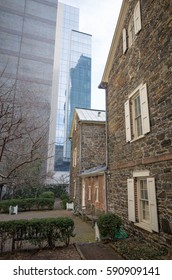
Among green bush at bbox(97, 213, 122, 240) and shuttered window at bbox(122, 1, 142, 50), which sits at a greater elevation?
shuttered window at bbox(122, 1, 142, 50)

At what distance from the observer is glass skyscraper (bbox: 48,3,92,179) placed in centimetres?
4006

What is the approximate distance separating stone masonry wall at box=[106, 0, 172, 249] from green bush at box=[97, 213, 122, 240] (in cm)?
55

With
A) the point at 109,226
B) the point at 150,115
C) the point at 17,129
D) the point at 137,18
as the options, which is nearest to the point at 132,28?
the point at 137,18

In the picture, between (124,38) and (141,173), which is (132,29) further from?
(141,173)

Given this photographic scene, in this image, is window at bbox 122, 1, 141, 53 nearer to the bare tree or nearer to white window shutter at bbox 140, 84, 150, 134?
white window shutter at bbox 140, 84, 150, 134

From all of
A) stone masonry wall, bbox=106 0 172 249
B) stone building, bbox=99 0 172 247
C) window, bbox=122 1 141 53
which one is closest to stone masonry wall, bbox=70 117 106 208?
stone building, bbox=99 0 172 247

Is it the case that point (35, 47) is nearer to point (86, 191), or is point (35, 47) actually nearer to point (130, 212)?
point (86, 191)

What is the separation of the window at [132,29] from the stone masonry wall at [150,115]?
Result: 239 millimetres

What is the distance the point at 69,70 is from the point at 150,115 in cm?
4926

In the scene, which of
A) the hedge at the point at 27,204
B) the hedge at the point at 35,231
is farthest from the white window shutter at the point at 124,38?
the hedge at the point at 27,204

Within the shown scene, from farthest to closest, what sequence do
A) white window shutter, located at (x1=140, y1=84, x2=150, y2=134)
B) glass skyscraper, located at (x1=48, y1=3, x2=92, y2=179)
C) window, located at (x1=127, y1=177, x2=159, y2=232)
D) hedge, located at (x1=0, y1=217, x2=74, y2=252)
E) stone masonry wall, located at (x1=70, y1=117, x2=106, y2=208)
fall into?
glass skyscraper, located at (x1=48, y1=3, x2=92, y2=179) < stone masonry wall, located at (x1=70, y1=117, x2=106, y2=208) < window, located at (x1=127, y1=177, x2=159, y2=232) < white window shutter, located at (x1=140, y1=84, x2=150, y2=134) < hedge, located at (x1=0, y1=217, x2=74, y2=252)

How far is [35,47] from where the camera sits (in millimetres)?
26938

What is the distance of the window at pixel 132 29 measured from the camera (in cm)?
608

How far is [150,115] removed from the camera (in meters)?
4.91
